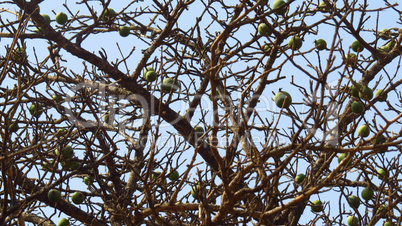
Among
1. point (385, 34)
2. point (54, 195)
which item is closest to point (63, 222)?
point (54, 195)

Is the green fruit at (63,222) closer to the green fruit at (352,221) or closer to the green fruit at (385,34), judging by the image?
the green fruit at (352,221)

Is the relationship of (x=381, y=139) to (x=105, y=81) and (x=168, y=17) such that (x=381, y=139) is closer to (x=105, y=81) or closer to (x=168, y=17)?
(x=168, y=17)

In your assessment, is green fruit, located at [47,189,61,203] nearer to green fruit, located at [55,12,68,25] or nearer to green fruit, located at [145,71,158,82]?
green fruit, located at [145,71,158,82]

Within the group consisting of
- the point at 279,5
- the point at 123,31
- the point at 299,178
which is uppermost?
the point at 123,31

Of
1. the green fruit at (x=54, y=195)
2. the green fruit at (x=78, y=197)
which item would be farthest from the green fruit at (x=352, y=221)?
the green fruit at (x=54, y=195)

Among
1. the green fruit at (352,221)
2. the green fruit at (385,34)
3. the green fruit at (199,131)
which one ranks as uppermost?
the green fruit at (385,34)

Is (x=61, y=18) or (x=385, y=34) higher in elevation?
(x=61, y=18)

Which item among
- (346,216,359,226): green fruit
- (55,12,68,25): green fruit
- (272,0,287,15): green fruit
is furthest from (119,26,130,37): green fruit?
(346,216,359,226): green fruit

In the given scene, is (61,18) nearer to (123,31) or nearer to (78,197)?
(123,31)

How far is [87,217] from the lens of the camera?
486 centimetres

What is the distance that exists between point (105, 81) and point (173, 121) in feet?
3.37

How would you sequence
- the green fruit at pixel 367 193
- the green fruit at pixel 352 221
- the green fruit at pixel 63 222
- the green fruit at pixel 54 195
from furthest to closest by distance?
the green fruit at pixel 63 222 < the green fruit at pixel 352 221 < the green fruit at pixel 367 193 < the green fruit at pixel 54 195

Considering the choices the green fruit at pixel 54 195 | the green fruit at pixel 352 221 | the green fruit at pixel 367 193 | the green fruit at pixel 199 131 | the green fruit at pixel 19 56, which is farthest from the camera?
the green fruit at pixel 199 131

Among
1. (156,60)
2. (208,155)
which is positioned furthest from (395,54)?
(156,60)
